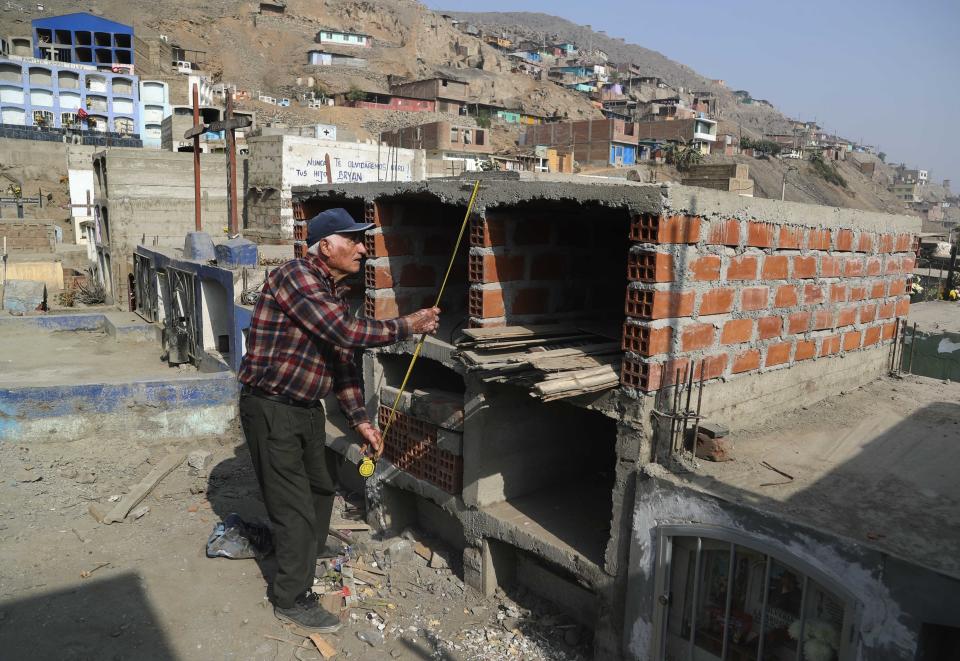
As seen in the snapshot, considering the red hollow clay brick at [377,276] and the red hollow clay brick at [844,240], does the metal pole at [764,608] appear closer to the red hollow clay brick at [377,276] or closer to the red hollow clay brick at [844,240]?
the red hollow clay brick at [844,240]

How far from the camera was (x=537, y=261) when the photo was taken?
15.2 ft

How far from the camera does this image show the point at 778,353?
439cm

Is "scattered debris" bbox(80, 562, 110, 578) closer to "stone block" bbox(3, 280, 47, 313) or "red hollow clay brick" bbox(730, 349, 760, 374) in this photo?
"red hollow clay brick" bbox(730, 349, 760, 374)

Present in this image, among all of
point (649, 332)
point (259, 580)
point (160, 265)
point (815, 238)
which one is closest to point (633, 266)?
point (649, 332)

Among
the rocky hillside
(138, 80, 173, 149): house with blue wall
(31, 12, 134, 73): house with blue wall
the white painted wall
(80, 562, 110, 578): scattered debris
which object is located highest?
the rocky hillside

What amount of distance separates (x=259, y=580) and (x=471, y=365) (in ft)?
7.84

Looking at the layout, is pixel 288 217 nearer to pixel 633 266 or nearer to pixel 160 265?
pixel 160 265

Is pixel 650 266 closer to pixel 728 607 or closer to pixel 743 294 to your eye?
pixel 743 294

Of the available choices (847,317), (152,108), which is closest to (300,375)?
(847,317)

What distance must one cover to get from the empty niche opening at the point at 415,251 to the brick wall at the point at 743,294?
1.86 meters

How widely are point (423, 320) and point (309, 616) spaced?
203cm

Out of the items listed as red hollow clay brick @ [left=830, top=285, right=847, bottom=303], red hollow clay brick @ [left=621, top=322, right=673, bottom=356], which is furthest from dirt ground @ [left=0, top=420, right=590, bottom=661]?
red hollow clay brick @ [left=830, top=285, right=847, bottom=303]

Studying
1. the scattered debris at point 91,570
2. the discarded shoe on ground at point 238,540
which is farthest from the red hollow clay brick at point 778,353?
the scattered debris at point 91,570

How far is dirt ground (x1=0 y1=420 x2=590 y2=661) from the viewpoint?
3959 mm
